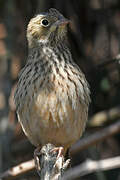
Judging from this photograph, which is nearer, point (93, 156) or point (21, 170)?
point (21, 170)

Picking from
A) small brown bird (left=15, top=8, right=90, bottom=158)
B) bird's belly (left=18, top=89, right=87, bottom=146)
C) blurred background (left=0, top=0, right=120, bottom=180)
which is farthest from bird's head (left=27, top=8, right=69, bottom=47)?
blurred background (left=0, top=0, right=120, bottom=180)

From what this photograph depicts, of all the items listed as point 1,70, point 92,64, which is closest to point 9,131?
point 1,70

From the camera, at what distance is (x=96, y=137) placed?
→ 22.9 ft

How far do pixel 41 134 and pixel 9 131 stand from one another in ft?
4.67

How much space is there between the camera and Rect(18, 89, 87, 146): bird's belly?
5863mm

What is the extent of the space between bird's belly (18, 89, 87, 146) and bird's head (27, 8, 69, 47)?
68 centimetres

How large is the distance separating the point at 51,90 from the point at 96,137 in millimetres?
1309

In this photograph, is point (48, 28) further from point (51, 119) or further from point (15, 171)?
point (15, 171)

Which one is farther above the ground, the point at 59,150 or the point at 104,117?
the point at 104,117

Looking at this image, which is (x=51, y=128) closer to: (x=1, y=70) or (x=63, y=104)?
(x=63, y=104)

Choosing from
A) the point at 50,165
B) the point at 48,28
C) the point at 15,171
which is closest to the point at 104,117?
the point at 15,171

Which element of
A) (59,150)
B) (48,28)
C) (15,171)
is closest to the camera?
(59,150)

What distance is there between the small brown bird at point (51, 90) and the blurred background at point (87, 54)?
1482 millimetres

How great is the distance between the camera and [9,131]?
295 inches
